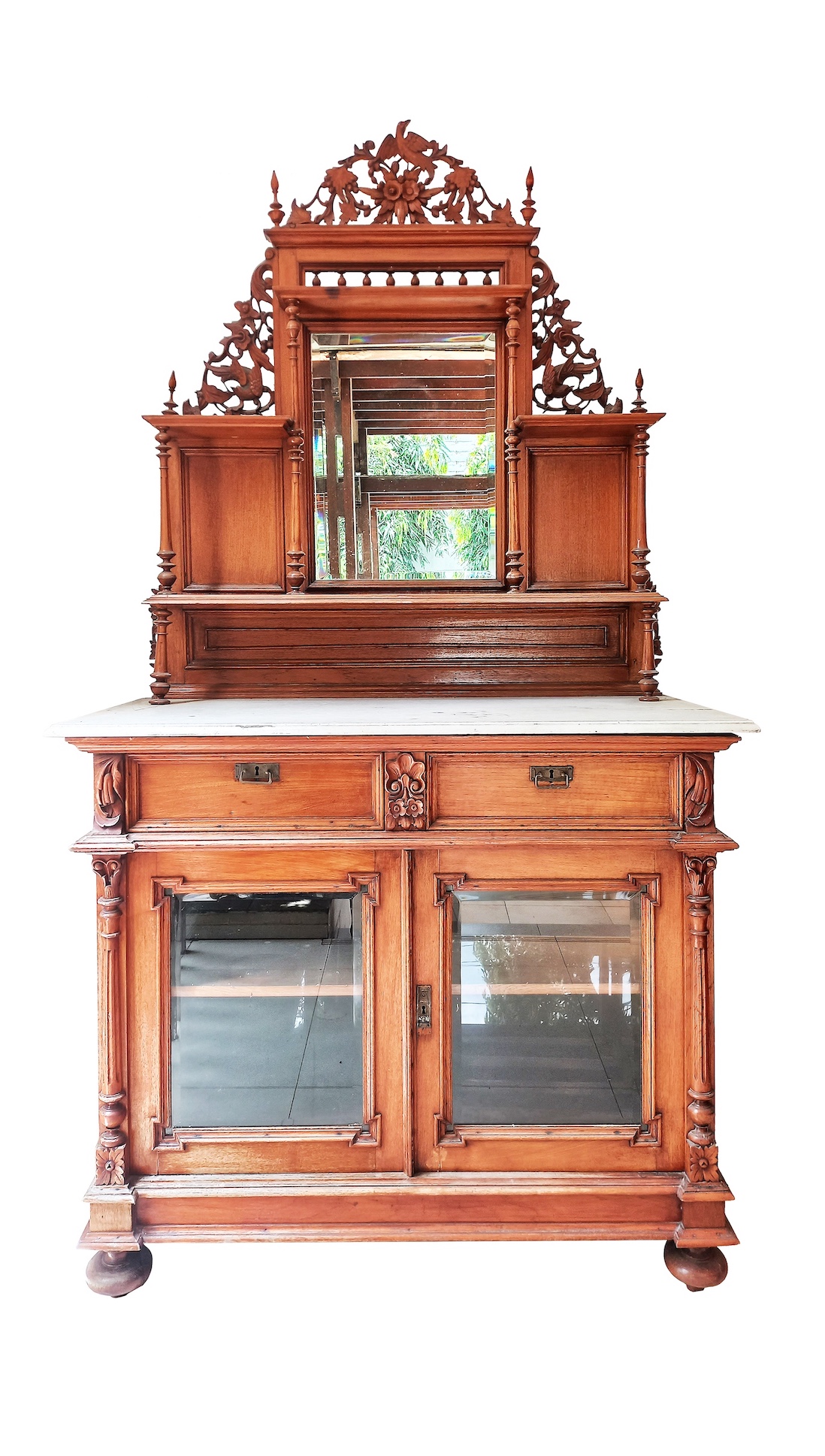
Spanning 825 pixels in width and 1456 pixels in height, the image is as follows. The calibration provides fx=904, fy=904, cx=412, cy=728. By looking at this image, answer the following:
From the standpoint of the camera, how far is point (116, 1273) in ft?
7.86

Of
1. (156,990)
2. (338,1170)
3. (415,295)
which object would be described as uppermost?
(415,295)

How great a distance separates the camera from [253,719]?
2.41 meters

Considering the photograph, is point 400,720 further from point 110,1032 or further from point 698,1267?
point 698,1267

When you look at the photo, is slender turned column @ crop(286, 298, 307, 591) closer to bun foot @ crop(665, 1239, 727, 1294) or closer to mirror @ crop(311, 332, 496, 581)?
mirror @ crop(311, 332, 496, 581)

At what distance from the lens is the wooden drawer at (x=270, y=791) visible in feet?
7.79

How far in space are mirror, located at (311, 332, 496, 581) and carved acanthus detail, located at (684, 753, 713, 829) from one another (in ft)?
3.49

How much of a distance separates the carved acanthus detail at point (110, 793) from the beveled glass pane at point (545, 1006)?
92cm

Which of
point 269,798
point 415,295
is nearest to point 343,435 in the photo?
point 415,295

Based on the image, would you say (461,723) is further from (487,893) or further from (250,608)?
(250,608)

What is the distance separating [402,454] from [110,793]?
4.84ft

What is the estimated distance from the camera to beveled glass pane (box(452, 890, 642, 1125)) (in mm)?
2441

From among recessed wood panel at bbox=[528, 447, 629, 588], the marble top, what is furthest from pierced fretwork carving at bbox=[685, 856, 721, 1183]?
recessed wood panel at bbox=[528, 447, 629, 588]

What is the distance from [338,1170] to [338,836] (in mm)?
903

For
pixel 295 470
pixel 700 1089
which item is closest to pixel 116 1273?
pixel 700 1089
